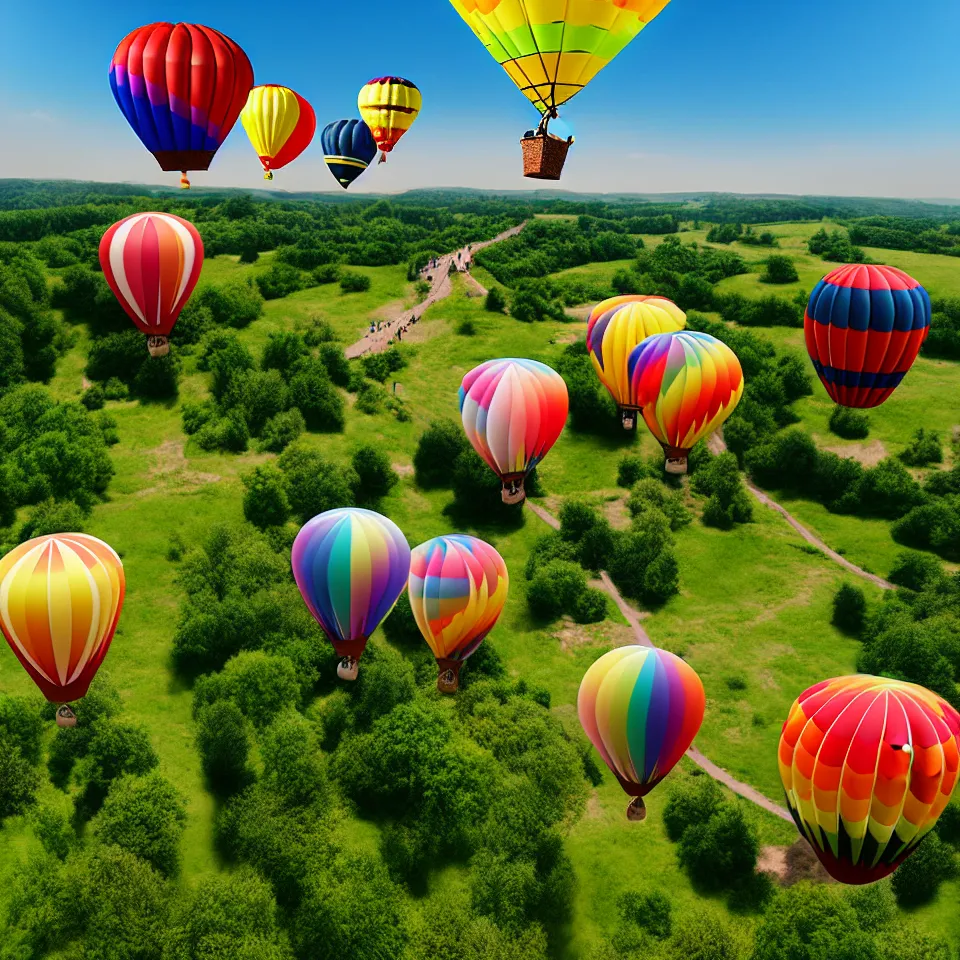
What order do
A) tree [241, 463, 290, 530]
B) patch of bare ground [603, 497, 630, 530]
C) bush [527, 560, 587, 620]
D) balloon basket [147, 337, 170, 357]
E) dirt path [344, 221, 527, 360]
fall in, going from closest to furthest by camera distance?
balloon basket [147, 337, 170, 357] < bush [527, 560, 587, 620] < tree [241, 463, 290, 530] < patch of bare ground [603, 497, 630, 530] < dirt path [344, 221, 527, 360]

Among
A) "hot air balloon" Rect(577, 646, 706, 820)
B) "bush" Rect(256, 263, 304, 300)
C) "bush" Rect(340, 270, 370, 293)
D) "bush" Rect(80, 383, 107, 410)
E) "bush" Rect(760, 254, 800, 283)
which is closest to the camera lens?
"hot air balloon" Rect(577, 646, 706, 820)

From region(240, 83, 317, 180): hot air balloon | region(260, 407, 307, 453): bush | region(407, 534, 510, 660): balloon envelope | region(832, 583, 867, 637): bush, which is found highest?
region(240, 83, 317, 180): hot air balloon

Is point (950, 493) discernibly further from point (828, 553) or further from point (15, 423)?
point (15, 423)

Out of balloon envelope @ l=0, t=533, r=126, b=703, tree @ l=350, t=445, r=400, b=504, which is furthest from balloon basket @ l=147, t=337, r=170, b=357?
tree @ l=350, t=445, r=400, b=504

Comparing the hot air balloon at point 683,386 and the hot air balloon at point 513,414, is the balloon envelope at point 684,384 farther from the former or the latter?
the hot air balloon at point 513,414

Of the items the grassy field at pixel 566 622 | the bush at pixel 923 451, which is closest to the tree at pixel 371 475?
the grassy field at pixel 566 622

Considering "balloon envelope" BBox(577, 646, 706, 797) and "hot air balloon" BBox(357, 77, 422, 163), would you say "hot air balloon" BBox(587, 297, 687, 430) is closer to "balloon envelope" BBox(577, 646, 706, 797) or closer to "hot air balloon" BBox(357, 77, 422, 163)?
"balloon envelope" BBox(577, 646, 706, 797)
